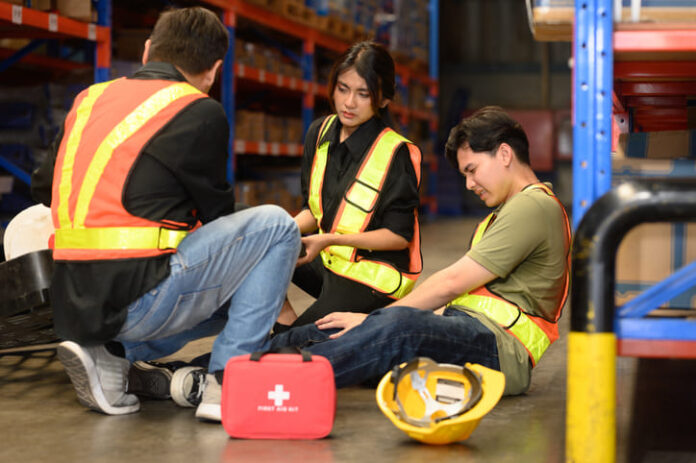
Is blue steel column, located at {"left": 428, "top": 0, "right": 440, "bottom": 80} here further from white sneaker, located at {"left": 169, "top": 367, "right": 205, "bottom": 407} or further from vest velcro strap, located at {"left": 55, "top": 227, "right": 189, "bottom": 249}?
vest velcro strap, located at {"left": 55, "top": 227, "right": 189, "bottom": 249}

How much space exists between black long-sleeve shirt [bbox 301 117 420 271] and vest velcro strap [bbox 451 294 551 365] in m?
0.68

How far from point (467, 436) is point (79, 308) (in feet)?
3.81

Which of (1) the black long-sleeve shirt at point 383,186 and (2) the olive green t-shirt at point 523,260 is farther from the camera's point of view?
(1) the black long-sleeve shirt at point 383,186

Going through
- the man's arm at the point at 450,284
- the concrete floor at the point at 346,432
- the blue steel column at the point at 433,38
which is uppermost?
the blue steel column at the point at 433,38

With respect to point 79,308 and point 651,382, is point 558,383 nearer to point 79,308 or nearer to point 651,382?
point 651,382

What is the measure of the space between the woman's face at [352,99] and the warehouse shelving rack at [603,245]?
1598mm

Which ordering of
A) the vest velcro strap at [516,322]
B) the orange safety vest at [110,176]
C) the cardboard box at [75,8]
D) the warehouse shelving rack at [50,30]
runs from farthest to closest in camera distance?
the cardboard box at [75,8], the warehouse shelving rack at [50,30], the vest velcro strap at [516,322], the orange safety vest at [110,176]

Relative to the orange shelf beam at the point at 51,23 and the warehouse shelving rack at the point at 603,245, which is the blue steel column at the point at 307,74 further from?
the warehouse shelving rack at the point at 603,245

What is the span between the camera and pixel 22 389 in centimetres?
306

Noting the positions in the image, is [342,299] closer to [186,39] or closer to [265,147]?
[186,39]

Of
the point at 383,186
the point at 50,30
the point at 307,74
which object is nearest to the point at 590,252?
the point at 383,186

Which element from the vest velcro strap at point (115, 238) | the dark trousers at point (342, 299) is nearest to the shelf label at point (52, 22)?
the dark trousers at point (342, 299)

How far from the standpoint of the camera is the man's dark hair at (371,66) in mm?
3482

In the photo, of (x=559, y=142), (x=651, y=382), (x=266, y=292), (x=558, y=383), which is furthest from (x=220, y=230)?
(x=559, y=142)
